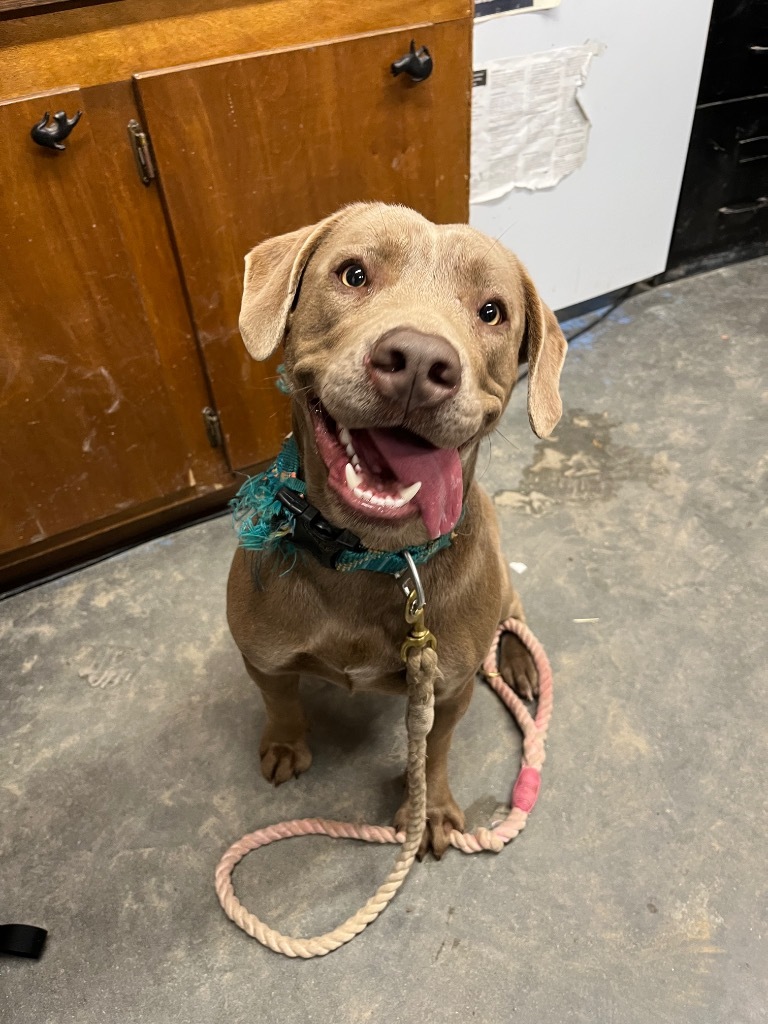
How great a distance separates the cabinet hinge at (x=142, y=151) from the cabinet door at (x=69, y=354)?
0.08 meters

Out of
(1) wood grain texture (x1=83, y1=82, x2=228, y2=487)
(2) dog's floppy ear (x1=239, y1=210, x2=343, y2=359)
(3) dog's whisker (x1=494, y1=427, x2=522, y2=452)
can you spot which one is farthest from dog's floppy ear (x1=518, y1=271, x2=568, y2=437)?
(3) dog's whisker (x1=494, y1=427, x2=522, y2=452)

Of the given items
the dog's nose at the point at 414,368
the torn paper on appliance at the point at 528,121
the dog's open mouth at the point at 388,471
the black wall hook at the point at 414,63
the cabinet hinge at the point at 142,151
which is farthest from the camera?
the torn paper on appliance at the point at 528,121

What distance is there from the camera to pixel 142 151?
1.65m

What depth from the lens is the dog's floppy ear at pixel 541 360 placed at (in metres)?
1.27

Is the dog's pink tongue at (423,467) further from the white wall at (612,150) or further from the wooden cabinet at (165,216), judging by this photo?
the white wall at (612,150)

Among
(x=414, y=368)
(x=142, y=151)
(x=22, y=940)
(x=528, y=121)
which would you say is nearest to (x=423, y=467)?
(x=414, y=368)

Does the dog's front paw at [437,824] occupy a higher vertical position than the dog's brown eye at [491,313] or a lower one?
lower

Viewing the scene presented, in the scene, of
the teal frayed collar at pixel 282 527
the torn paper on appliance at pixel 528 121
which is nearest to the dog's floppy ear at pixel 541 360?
the teal frayed collar at pixel 282 527

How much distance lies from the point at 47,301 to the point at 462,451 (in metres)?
1.19

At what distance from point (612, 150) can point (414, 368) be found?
2.46 meters

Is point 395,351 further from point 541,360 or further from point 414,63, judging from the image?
point 414,63

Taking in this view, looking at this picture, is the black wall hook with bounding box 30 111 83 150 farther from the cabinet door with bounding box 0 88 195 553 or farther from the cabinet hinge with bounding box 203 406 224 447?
the cabinet hinge with bounding box 203 406 224 447

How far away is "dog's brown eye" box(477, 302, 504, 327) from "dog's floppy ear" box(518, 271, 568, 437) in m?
0.10

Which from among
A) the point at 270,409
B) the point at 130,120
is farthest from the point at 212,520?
the point at 130,120
